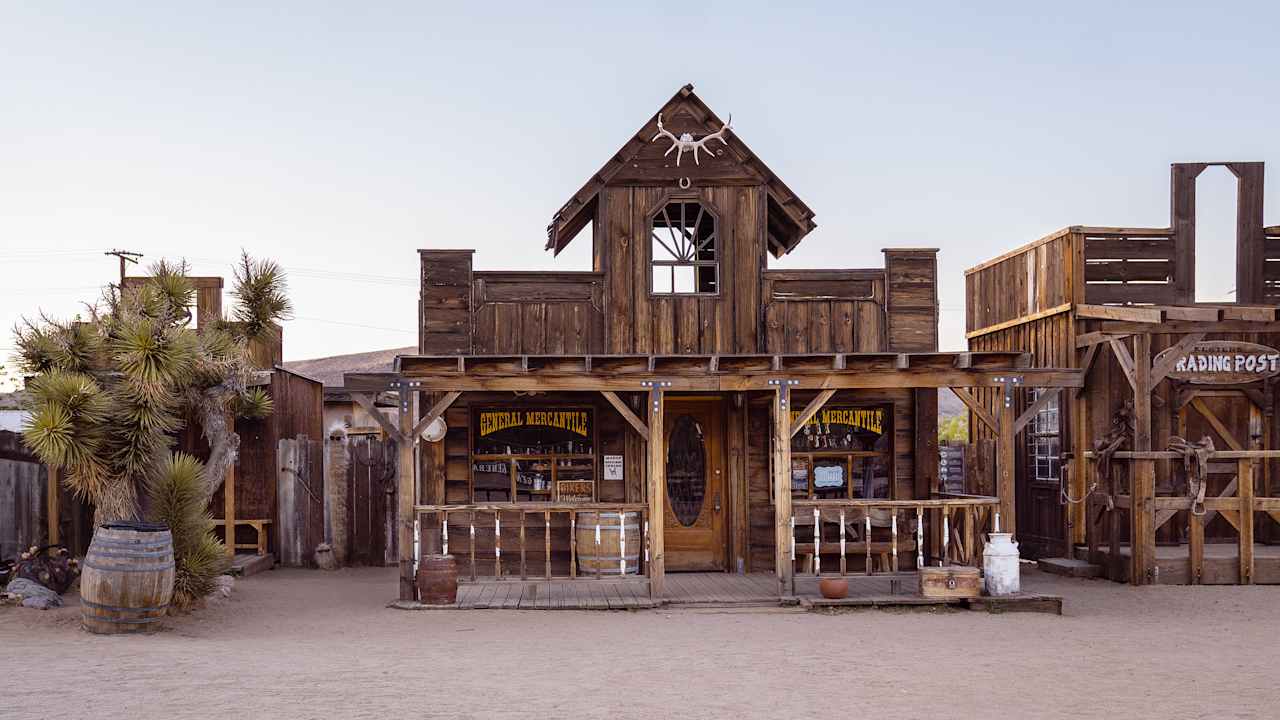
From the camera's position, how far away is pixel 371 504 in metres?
18.3

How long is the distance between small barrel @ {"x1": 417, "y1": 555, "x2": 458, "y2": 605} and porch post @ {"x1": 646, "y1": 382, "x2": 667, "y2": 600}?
2174 millimetres

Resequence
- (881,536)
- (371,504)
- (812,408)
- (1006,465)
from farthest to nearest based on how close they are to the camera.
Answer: (371,504) → (881,536) → (1006,465) → (812,408)

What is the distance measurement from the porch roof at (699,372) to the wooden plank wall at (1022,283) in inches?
173

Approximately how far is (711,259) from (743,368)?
2791 mm

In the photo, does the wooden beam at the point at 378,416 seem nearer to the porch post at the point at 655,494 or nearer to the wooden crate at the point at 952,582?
the porch post at the point at 655,494

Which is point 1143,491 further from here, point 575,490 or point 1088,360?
point 575,490

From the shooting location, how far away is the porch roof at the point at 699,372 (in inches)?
524

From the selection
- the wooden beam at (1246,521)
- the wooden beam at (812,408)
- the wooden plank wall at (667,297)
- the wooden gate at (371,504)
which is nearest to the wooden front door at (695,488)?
the wooden plank wall at (667,297)

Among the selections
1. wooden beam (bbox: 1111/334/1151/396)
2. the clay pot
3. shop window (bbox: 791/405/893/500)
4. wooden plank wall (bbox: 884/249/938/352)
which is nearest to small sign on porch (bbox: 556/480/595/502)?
shop window (bbox: 791/405/893/500)

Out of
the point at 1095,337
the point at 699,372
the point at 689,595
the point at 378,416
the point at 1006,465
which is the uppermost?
the point at 1095,337

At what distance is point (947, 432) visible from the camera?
65.9 meters

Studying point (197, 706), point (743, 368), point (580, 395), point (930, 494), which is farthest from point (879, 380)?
point (197, 706)

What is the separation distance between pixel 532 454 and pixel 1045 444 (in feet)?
27.0

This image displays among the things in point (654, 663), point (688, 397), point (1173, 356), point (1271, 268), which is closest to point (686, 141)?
point (688, 397)
